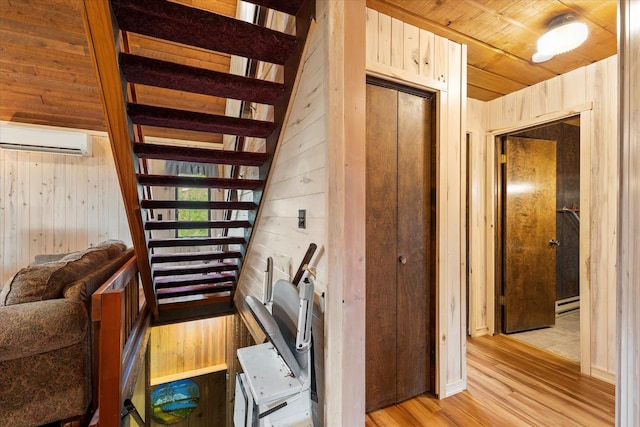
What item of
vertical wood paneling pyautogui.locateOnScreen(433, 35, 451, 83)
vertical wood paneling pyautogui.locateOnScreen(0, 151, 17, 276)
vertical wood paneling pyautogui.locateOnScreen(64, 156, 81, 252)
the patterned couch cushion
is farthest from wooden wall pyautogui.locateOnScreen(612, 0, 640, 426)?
vertical wood paneling pyautogui.locateOnScreen(0, 151, 17, 276)

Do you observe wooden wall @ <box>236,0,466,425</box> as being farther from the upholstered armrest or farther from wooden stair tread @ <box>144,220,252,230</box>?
the upholstered armrest

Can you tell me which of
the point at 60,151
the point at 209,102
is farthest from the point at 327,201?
the point at 60,151

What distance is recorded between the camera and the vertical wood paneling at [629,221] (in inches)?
43.3

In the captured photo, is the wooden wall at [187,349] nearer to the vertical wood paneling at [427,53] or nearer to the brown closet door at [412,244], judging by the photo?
the brown closet door at [412,244]

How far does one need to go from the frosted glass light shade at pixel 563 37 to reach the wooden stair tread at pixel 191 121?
6.28 feet

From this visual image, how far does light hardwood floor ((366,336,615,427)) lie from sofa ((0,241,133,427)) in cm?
164

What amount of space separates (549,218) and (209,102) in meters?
4.73

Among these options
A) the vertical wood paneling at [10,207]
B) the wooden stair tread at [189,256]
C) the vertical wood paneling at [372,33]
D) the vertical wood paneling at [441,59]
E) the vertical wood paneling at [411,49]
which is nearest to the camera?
the vertical wood paneling at [372,33]

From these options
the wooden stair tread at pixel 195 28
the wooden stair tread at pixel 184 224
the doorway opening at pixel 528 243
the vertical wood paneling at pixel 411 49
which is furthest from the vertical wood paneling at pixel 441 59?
the wooden stair tread at pixel 184 224

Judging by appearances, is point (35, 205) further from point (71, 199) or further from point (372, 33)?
point (372, 33)

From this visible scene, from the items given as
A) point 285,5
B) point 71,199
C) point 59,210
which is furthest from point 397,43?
point 59,210

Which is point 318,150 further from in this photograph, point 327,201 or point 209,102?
point 209,102

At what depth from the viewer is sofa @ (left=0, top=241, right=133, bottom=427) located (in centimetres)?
134

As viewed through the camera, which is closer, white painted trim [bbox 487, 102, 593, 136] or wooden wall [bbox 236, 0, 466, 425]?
wooden wall [bbox 236, 0, 466, 425]
